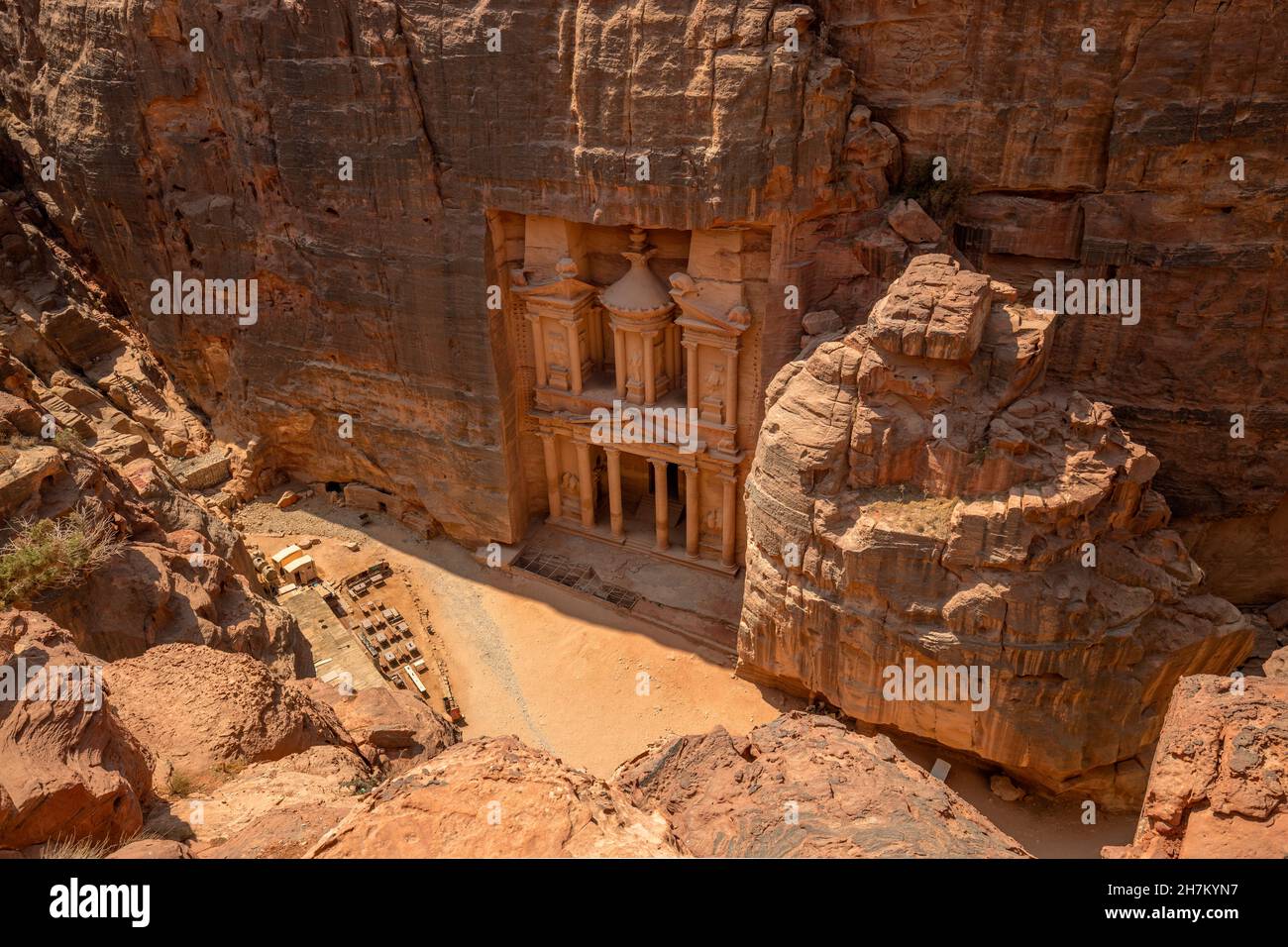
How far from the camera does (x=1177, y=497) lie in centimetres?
1712

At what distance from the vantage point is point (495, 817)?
5473 millimetres

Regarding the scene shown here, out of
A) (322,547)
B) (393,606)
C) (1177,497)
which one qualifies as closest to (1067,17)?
(1177,497)

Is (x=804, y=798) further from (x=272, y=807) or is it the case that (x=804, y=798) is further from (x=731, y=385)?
(x=731, y=385)

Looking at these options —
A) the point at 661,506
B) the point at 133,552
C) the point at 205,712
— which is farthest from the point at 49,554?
the point at 661,506

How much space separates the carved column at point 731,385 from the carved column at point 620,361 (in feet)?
8.02

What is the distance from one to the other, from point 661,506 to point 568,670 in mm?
4190

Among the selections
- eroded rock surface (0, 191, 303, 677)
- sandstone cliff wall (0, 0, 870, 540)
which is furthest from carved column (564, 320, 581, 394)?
eroded rock surface (0, 191, 303, 677)

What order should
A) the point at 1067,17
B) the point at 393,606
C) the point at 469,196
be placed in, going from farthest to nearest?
the point at 393,606 → the point at 469,196 → the point at 1067,17

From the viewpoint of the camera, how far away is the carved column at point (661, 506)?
20500 millimetres

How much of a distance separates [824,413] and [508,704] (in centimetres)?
894

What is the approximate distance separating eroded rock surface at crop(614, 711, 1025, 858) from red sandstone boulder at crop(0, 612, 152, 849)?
3.87 meters

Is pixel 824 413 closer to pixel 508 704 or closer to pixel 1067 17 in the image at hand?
pixel 1067 17

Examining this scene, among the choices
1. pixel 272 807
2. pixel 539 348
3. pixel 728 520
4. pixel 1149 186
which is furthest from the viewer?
pixel 539 348

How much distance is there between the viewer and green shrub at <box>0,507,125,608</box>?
33.9 ft
